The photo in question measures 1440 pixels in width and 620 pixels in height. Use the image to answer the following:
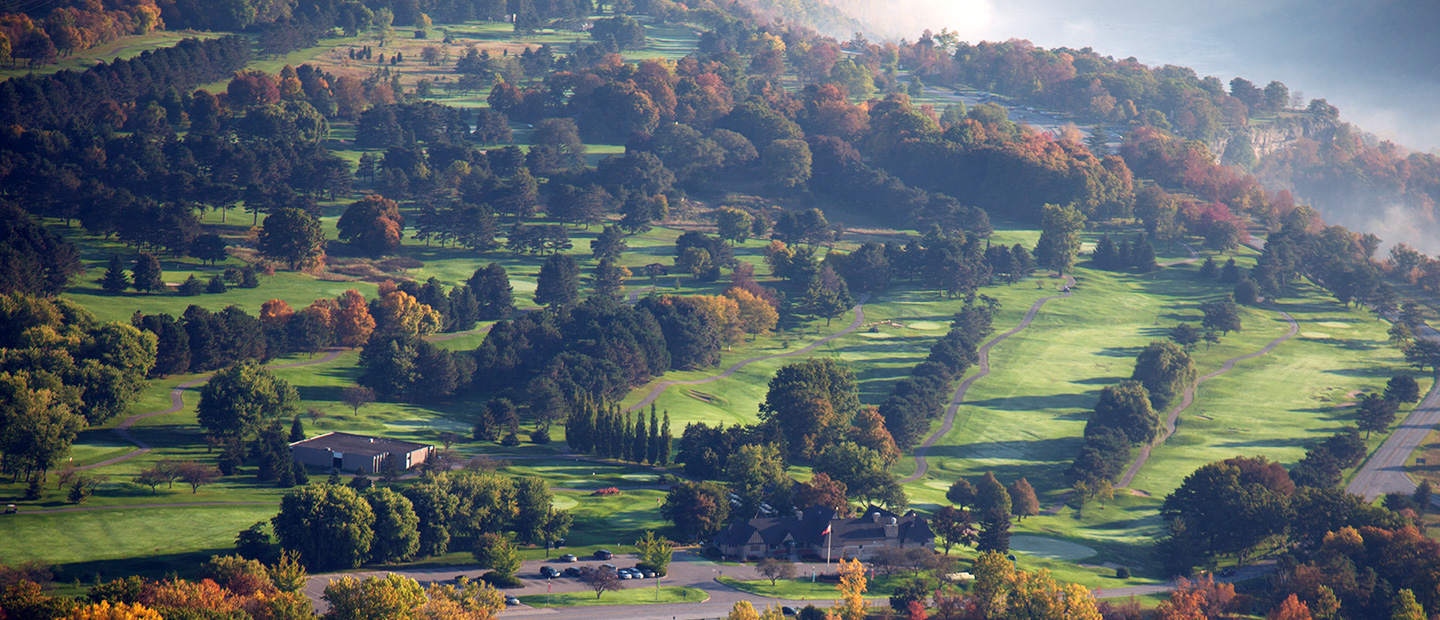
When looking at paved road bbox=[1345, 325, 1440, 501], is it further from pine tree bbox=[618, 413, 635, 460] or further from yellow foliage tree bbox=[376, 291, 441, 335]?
yellow foliage tree bbox=[376, 291, 441, 335]

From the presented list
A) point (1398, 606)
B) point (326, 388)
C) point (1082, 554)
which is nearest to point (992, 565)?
point (1082, 554)

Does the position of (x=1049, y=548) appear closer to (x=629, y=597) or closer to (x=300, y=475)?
(x=629, y=597)

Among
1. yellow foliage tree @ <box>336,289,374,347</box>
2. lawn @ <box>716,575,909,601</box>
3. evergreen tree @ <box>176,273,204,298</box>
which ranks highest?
evergreen tree @ <box>176,273,204,298</box>

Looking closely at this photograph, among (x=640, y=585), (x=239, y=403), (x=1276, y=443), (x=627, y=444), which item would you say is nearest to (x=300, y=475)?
(x=239, y=403)

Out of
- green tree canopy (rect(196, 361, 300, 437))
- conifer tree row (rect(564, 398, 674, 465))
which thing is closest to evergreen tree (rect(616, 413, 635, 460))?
conifer tree row (rect(564, 398, 674, 465))

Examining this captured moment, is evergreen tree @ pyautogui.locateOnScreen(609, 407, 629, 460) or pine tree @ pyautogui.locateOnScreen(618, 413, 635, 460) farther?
evergreen tree @ pyautogui.locateOnScreen(609, 407, 629, 460)
